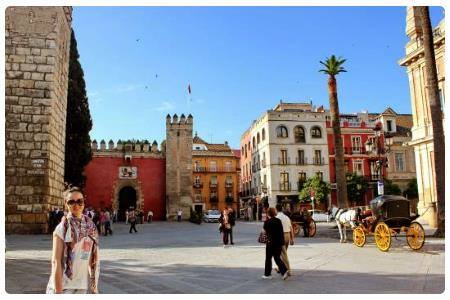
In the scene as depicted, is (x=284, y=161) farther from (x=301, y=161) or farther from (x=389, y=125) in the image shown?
(x=389, y=125)

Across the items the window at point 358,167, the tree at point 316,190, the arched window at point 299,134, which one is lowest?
the tree at point 316,190

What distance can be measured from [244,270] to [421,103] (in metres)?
18.1

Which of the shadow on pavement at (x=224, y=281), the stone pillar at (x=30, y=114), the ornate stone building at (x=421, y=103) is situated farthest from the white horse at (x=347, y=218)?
the stone pillar at (x=30, y=114)

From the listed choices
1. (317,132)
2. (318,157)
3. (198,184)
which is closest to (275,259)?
(318,157)

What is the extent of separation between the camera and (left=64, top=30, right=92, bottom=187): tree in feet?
88.6

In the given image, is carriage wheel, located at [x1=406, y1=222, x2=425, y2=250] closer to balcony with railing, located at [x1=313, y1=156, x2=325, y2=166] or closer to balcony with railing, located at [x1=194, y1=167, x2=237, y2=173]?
balcony with railing, located at [x1=313, y1=156, x2=325, y2=166]

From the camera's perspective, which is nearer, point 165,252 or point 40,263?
point 40,263

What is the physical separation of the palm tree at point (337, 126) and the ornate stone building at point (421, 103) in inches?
141

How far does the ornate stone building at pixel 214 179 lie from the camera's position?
186 feet

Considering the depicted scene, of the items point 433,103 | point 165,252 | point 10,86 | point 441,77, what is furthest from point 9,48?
point 441,77

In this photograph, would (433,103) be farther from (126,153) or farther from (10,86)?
(126,153)

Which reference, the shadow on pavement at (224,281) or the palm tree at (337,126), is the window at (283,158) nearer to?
the palm tree at (337,126)
